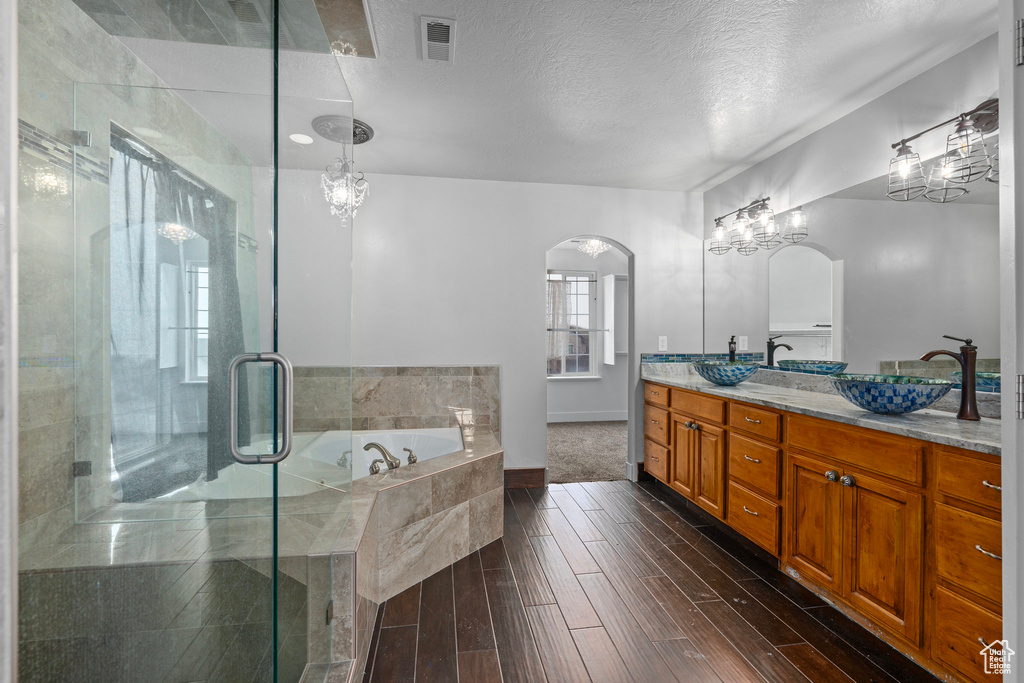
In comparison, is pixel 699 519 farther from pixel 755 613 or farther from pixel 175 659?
pixel 175 659

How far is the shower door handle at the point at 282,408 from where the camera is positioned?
92 cm

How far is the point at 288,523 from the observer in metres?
1.21

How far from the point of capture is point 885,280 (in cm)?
239

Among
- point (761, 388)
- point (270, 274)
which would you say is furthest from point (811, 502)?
point (270, 274)

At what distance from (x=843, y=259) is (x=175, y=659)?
314cm

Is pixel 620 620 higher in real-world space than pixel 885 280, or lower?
lower

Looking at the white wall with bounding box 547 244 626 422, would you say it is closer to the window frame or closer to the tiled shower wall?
the window frame

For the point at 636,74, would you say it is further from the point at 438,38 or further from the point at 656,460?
the point at 656,460

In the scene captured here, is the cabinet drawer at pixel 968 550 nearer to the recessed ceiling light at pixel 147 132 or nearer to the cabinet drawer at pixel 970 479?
the cabinet drawer at pixel 970 479

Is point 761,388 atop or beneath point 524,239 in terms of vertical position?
beneath

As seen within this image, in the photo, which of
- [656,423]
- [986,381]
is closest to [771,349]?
[656,423]

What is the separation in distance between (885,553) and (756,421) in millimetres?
843

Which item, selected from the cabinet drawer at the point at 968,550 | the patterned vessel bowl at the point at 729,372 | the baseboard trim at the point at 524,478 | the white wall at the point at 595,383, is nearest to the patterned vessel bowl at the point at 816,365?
the patterned vessel bowl at the point at 729,372

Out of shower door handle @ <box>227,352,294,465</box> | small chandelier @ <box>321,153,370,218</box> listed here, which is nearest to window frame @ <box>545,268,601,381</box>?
small chandelier @ <box>321,153,370,218</box>
